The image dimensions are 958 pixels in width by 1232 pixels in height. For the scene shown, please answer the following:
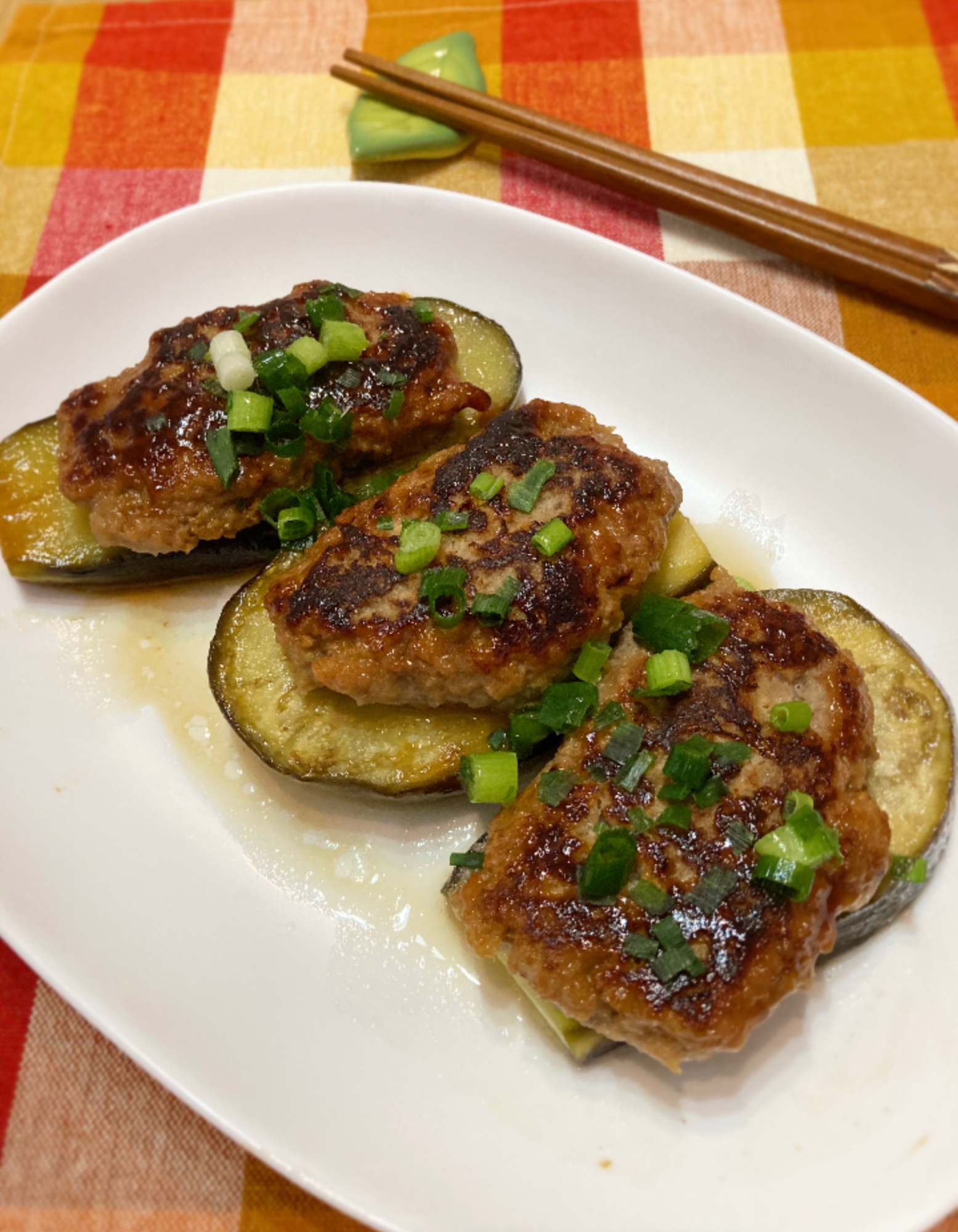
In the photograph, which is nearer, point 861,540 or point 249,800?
point 249,800

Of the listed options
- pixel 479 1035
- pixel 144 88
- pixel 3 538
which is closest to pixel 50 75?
pixel 144 88

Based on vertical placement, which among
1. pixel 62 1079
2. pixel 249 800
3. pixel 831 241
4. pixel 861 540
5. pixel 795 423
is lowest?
pixel 62 1079

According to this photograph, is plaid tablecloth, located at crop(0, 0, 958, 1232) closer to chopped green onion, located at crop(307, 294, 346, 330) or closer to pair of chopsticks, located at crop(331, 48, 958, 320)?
pair of chopsticks, located at crop(331, 48, 958, 320)

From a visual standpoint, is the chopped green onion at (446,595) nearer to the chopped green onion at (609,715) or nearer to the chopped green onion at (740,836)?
the chopped green onion at (609,715)

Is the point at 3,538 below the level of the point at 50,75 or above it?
below

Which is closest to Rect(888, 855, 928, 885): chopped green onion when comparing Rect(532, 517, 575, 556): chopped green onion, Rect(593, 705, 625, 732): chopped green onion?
Rect(593, 705, 625, 732): chopped green onion

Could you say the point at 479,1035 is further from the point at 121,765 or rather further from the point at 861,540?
the point at 861,540

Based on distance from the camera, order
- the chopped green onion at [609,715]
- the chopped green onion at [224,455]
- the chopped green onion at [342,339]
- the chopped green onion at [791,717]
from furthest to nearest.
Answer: the chopped green onion at [342,339] → the chopped green onion at [224,455] → the chopped green onion at [609,715] → the chopped green onion at [791,717]

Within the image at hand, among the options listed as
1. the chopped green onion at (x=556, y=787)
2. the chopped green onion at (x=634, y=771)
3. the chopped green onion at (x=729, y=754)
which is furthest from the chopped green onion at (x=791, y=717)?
the chopped green onion at (x=556, y=787)
